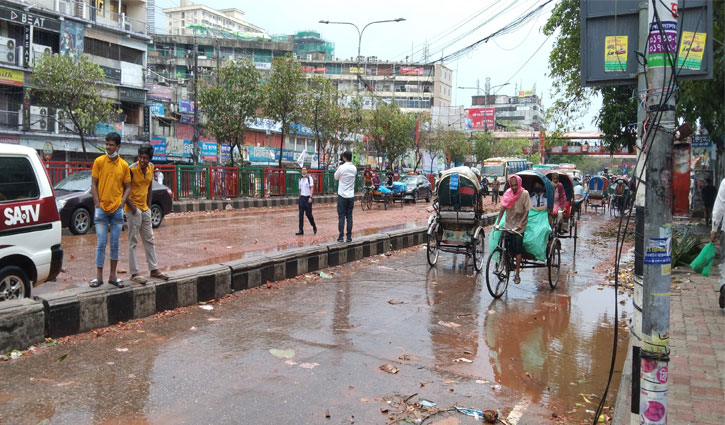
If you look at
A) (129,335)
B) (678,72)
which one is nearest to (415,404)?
(678,72)

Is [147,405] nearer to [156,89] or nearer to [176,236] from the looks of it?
[176,236]

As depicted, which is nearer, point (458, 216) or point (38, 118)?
point (458, 216)

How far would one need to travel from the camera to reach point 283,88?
29.1 m

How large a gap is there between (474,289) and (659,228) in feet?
19.9

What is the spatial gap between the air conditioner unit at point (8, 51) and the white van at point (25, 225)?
96.3 ft

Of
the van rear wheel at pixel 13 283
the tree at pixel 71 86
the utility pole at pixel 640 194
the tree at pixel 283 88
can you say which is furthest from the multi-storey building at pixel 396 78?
the utility pole at pixel 640 194

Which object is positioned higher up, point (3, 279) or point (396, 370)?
point (3, 279)

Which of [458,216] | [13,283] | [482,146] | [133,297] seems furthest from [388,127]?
[13,283]

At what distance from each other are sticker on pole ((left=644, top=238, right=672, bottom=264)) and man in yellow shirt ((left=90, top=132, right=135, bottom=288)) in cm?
561

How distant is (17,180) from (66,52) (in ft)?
104

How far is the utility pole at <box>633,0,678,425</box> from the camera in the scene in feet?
9.97

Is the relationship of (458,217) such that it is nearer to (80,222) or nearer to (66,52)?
(80,222)

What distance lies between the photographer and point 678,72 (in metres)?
3.15

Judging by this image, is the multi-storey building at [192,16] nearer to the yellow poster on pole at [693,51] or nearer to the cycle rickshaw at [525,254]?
the cycle rickshaw at [525,254]
